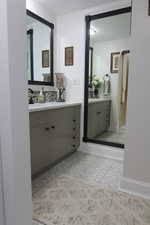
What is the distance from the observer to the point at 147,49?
1.45m

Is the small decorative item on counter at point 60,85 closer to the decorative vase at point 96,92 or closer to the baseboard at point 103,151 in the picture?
the decorative vase at point 96,92

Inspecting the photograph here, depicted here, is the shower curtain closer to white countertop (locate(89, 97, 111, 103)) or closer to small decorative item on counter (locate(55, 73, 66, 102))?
white countertop (locate(89, 97, 111, 103))

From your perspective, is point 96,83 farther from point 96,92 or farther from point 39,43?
point 39,43

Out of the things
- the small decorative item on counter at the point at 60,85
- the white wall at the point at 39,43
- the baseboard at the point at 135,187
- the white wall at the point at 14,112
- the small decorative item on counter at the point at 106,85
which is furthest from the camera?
the small decorative item on counter at the point at 60,85

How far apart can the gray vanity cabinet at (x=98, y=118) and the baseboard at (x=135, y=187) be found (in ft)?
3.83

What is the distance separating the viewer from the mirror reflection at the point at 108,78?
241 cm

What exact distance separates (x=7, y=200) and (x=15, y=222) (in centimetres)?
13

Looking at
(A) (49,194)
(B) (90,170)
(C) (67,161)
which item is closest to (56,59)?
(C) (67,161)

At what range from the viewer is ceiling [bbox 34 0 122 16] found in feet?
7.39

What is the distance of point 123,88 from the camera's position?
2494mm

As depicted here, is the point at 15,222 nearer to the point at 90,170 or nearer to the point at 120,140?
the point at 90,170

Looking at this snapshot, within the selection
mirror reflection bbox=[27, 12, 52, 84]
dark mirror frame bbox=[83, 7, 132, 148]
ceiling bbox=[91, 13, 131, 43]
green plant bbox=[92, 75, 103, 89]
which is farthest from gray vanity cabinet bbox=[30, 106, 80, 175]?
ceiling bbox=[91, 13, 131, 43]

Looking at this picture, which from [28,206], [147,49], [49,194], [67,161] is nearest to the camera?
[28,206]

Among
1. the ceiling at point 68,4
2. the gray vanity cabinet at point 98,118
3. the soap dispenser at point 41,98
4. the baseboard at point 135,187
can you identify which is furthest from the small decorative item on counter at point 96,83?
the baseboard at point 135,187
